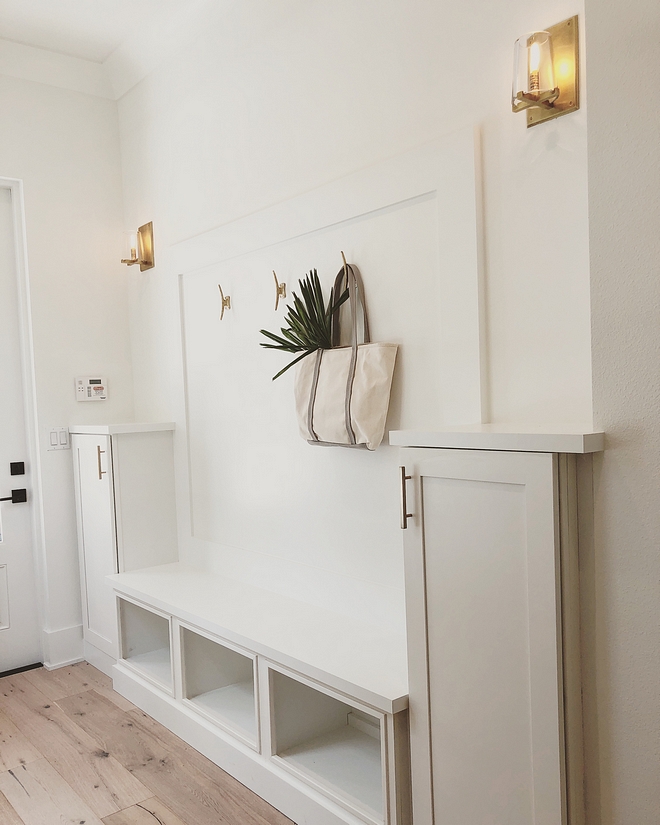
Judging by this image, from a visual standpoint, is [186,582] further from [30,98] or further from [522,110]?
[30,98]

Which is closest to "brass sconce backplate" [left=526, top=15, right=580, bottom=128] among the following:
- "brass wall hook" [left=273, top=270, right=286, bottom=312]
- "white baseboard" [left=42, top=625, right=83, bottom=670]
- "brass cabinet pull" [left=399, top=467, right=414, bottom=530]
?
"brass cabinet pull" [left=399, top=467, right=414, bottom=530]

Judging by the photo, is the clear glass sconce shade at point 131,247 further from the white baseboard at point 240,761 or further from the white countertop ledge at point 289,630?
the white baseboard at point 240,761

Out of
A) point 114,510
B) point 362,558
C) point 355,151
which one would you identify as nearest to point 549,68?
point 355,151

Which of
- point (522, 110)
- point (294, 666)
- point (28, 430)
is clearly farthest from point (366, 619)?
point (28, 430)

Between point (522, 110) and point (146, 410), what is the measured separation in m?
2.40

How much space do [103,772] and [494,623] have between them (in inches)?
64.3

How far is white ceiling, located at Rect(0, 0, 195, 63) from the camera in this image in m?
2.89

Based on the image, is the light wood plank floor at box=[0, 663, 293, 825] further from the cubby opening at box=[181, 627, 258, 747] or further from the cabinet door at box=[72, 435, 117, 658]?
the cabinet door at box=[72, 435, 117, 658]

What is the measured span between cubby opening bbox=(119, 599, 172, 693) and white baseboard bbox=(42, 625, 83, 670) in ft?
1.77

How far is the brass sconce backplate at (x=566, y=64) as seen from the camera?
1610 mm

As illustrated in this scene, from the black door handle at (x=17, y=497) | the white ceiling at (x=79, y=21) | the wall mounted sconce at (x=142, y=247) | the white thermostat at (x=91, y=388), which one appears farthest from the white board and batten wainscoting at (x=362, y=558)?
the white ceiling at (x=79, y=21)

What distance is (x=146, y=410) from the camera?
3.51m

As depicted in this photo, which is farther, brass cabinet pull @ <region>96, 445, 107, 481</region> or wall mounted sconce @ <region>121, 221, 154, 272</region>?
wall mounted sconce @ <region>121, 221, 154, 272</region>

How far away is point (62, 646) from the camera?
3.38 meters
